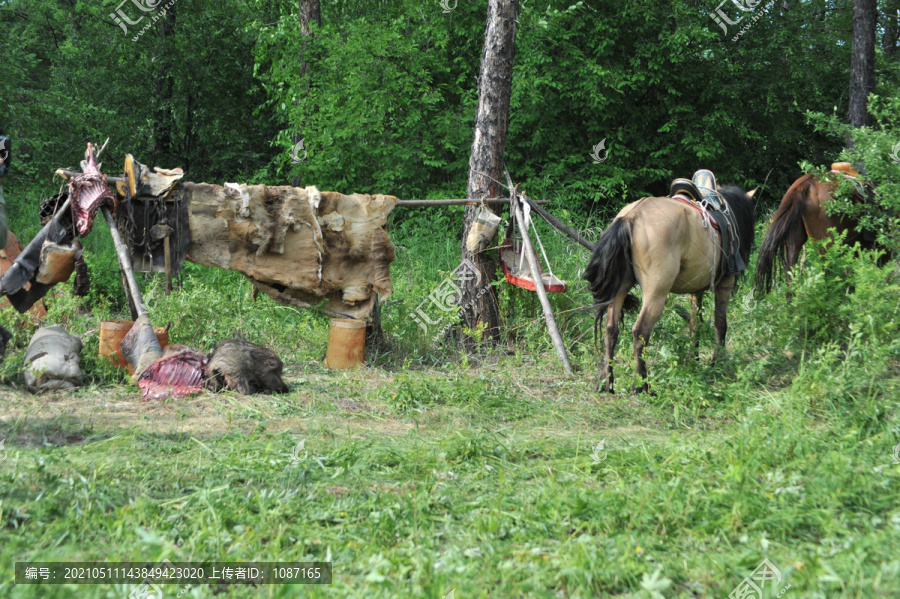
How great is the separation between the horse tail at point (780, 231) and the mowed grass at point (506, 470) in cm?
93

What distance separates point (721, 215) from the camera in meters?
6.36

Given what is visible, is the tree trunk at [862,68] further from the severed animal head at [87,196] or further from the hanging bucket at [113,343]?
the hanging bucket at [113,343]

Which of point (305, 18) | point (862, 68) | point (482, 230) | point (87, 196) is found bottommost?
point (482, 230)

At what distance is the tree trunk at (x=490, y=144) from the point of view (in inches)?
289

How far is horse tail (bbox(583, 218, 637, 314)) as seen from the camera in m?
5.70

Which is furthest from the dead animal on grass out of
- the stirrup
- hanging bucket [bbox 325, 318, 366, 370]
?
the stirrup

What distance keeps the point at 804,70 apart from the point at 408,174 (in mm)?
8654

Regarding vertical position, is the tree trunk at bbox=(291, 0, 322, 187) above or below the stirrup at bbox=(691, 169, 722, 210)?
above

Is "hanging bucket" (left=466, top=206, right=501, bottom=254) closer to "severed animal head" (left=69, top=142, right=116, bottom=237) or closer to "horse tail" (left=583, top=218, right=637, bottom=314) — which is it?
"horse tail" (left=583, top=218, right=637, bottom=314)

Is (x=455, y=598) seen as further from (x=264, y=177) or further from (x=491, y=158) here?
(x=264, y=177)

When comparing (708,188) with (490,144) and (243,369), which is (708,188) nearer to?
(490,144)

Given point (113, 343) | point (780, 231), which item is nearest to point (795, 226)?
point (780, 231)

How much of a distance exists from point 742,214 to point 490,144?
2.66 metres

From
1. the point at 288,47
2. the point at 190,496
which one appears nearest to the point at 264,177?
the point at 288,47
